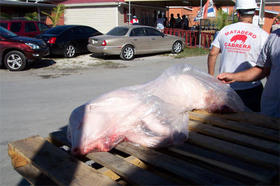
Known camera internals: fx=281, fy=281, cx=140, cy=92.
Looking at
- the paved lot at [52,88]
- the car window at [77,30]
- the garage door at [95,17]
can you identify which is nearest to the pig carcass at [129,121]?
the paved lot at [52,88]

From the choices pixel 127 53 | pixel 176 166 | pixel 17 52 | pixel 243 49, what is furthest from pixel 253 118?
pixel 127 53

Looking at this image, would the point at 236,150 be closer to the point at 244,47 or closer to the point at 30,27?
the point at 244,47

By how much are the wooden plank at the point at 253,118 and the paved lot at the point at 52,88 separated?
7.91ft

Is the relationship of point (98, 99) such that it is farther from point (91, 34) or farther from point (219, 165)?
point (91, 34)

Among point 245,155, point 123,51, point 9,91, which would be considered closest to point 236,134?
point 245,155

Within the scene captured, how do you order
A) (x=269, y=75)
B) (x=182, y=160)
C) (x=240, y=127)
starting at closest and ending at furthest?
(x=182, y=160) → (x=240, y=127) → (x=269, y=75)

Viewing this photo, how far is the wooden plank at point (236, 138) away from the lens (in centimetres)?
199

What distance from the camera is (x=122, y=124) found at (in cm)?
216

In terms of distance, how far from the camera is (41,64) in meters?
12.6

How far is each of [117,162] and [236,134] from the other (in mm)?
998

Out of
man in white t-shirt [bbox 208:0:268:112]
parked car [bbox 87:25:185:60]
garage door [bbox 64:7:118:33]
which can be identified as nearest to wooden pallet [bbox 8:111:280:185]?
man in white t-shirt [bbox 208:0:268:112]

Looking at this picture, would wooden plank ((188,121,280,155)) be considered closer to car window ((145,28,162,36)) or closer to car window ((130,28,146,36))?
car window ((130,28,146,36))

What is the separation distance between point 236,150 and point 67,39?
42.3ft

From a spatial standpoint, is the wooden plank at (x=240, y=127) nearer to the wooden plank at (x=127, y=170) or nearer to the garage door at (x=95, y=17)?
the wooden plank at (x=127, y=170)
